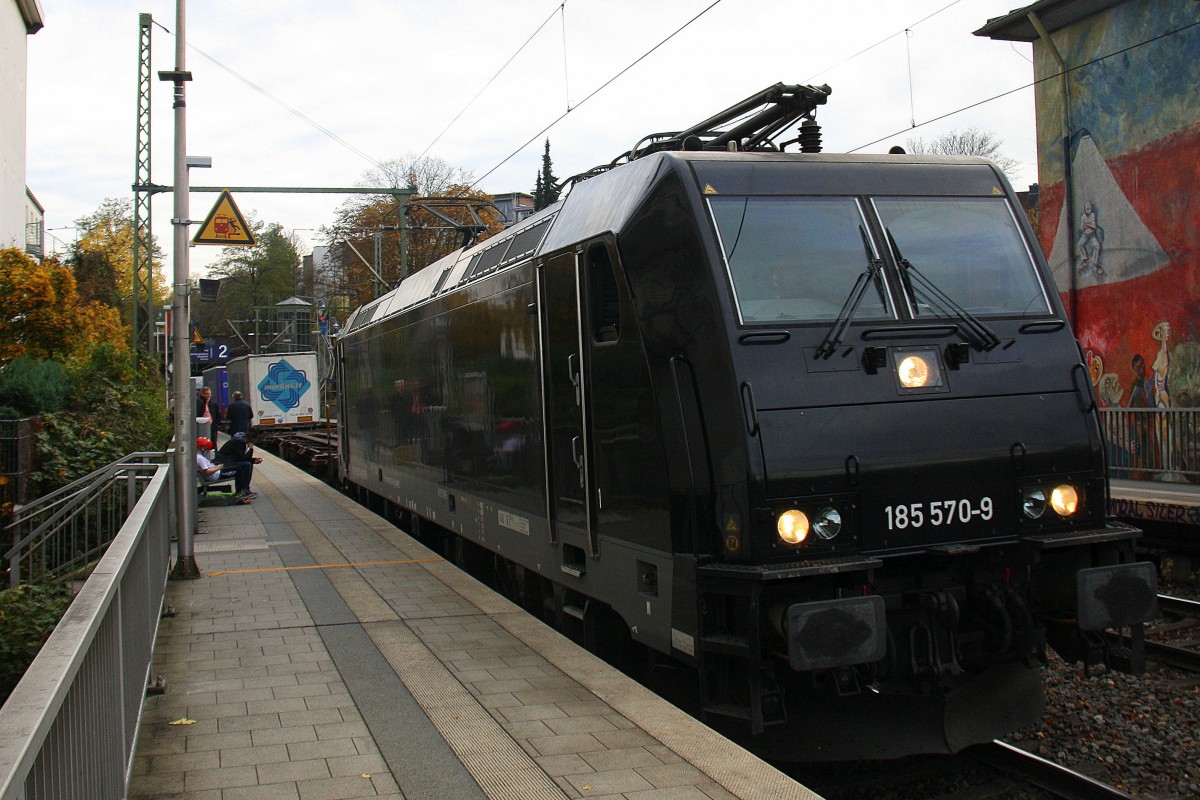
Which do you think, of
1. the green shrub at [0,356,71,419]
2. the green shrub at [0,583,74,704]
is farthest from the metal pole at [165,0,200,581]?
the green shrub at [0,356,71,419]

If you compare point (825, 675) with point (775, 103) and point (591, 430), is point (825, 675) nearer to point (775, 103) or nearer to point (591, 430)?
point (591, 430)

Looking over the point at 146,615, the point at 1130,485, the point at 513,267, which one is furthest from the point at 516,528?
the point at 1130,485

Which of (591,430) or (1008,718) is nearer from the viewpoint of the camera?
(1008,718)

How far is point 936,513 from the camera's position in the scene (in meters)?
5.33

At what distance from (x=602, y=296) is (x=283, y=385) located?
32.3 m

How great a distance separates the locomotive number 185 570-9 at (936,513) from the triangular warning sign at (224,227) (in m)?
8.33

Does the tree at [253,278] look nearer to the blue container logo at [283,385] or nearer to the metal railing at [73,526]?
the blue container logo at [283,385]

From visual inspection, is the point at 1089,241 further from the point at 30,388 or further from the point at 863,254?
the point at 30,388

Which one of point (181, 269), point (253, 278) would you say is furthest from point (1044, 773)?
point (253, 278)

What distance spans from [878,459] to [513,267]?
357 centimetres

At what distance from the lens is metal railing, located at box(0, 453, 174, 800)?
233 centimetres

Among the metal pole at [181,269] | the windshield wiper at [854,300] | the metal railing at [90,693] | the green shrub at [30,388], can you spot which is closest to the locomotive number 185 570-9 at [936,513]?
the windshield wiper at [854,300]

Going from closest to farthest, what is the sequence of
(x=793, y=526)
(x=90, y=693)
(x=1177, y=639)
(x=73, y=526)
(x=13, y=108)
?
(x=90, y=693) → (x=793, y=526) → (x=1177, y=639) → (x=73, y=526) → (x=13, y=108)

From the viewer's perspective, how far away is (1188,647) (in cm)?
785
